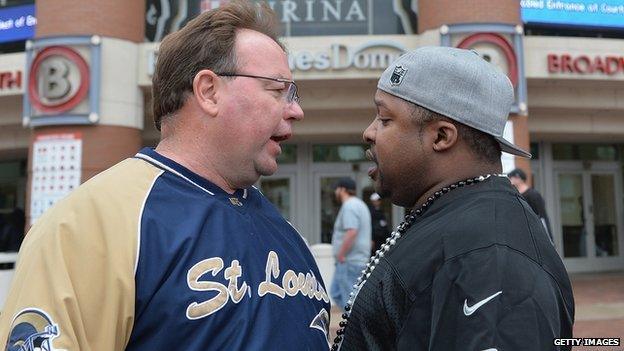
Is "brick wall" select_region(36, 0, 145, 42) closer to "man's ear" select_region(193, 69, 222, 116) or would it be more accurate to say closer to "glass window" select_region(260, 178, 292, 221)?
"glass window" select_region(260, 178, 292, 221)

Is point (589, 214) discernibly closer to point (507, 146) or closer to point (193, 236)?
point (507, 146)

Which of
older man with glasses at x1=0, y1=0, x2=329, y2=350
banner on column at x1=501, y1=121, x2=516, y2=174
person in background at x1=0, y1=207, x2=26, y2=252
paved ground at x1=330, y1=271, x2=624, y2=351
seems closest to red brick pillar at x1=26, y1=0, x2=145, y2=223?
person in background at x1=0, y1=207, x2=26, y2=252

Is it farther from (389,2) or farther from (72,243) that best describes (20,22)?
(72,243)

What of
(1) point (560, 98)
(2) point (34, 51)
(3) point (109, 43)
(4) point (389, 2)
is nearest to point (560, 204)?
(1) point (560, 98)

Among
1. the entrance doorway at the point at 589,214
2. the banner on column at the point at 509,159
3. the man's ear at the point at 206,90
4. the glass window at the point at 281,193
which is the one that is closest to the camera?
the man's ear at the point at 206,90

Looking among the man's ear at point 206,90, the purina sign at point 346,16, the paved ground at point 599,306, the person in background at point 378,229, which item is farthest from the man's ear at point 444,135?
the purina sign at point 346,16

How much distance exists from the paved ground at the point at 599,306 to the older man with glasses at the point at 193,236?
3464 millimetres

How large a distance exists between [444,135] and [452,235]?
0.93ft

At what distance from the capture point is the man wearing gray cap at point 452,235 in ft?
3.49

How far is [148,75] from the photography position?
11.1 meters

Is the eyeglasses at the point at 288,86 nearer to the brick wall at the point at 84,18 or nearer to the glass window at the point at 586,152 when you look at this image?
the brick wall at the point at 84,18

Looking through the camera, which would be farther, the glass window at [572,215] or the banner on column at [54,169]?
the glass window at [572,215]

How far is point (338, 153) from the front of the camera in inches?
519

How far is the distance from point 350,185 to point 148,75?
6063mm
